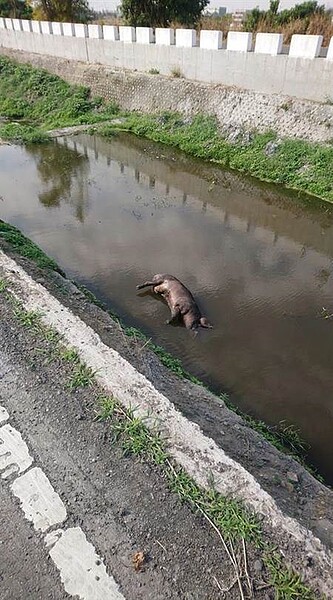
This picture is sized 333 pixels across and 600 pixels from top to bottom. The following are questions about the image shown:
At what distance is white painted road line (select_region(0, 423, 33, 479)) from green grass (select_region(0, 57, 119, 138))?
605 inches

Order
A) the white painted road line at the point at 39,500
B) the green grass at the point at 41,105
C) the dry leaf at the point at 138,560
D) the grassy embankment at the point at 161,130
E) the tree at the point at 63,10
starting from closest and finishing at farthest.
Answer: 1. the dry leaf at the point at 138,560
2. the white painted road line at the point at 39,500
3. the grassy embankment at the point at 161,130
4. the green grass at the point at 41,105
5. the tree at the point at 63,10

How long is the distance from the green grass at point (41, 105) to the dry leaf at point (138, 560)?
1665 centimetres

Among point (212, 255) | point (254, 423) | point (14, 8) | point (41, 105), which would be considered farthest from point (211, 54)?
point (14, 8)

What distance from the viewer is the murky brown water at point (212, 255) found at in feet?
18.9

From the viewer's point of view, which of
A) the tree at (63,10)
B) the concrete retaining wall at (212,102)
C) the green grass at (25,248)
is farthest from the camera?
the tree at (63,10)

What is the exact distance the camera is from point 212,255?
8.64 m

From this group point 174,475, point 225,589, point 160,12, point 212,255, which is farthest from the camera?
point 160,12

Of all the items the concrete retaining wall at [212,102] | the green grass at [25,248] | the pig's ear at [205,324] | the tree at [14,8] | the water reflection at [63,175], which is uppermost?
the tree at [14,8]

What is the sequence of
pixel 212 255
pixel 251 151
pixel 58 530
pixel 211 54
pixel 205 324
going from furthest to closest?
pixel 211 54 → pixel 251 151 → pixel 212 255 → pixel 205 324 → pixel 58 530

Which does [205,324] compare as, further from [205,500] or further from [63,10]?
[63,10]

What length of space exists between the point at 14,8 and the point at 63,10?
1104 centimetres

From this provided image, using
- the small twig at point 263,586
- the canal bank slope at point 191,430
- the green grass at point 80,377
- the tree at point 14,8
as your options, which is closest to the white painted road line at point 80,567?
the canal bank slope at point 191,430

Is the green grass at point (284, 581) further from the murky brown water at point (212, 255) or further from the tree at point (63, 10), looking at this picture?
the tree at point (63, 10)

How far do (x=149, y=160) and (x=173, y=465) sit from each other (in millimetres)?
12920
